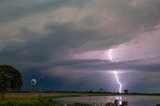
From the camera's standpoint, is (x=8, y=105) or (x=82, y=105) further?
(x=82, y=105)

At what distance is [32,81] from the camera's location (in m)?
130

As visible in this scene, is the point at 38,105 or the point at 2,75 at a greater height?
the point at 2,75

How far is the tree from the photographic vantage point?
14388 centimetres

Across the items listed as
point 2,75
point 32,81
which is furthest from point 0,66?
point 32,81

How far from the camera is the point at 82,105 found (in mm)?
87812

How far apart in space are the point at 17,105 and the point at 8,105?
2608mm

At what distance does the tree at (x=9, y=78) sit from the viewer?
472ft

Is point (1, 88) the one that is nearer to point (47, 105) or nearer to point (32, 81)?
point (32, 81)

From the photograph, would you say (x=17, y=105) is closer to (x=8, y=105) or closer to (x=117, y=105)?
(x=8, y=105)

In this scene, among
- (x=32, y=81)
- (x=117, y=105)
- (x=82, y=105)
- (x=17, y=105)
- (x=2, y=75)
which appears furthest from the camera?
(x=2, y=75)

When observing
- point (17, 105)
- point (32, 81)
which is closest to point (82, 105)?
point (17, 105)

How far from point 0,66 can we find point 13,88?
33.6 feet

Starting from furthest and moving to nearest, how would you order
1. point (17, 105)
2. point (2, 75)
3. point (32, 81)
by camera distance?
point (2, 75) < point (32, 81) < point (17, 105)

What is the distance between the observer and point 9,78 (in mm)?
144500
